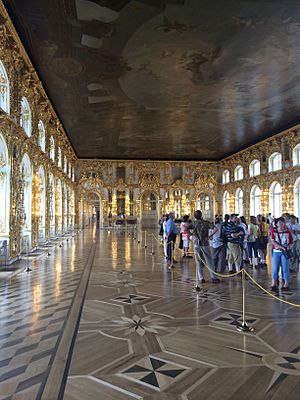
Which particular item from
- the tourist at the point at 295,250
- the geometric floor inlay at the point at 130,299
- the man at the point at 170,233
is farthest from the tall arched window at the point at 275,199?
the geometric floor inlay at the point at 130,299

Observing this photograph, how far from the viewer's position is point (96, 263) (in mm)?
9836

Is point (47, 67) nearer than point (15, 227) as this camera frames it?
No

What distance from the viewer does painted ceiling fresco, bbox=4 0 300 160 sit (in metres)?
A: 8.61

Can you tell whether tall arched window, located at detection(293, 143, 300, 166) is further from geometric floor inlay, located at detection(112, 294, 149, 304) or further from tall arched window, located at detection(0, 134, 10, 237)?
geometric floor inlay, located at detection(112, 294, 149, 304)

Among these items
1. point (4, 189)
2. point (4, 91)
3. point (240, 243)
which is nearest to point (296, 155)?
point (240, 243)

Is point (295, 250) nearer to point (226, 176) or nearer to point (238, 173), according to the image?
point (238, 173)

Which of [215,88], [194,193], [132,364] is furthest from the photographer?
[194,193]

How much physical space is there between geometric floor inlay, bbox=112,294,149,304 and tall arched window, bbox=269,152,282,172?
20.7m

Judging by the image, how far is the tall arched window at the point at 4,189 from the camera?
31.0 feet

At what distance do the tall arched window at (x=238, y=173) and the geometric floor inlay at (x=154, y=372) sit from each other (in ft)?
92.3

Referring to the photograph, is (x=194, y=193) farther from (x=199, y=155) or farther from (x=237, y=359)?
(x=237, y=359)

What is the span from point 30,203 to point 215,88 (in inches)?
374

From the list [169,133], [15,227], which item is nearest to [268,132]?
[169,133]

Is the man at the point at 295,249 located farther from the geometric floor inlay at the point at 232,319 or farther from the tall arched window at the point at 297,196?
the tall arched window at the point at 297,196
